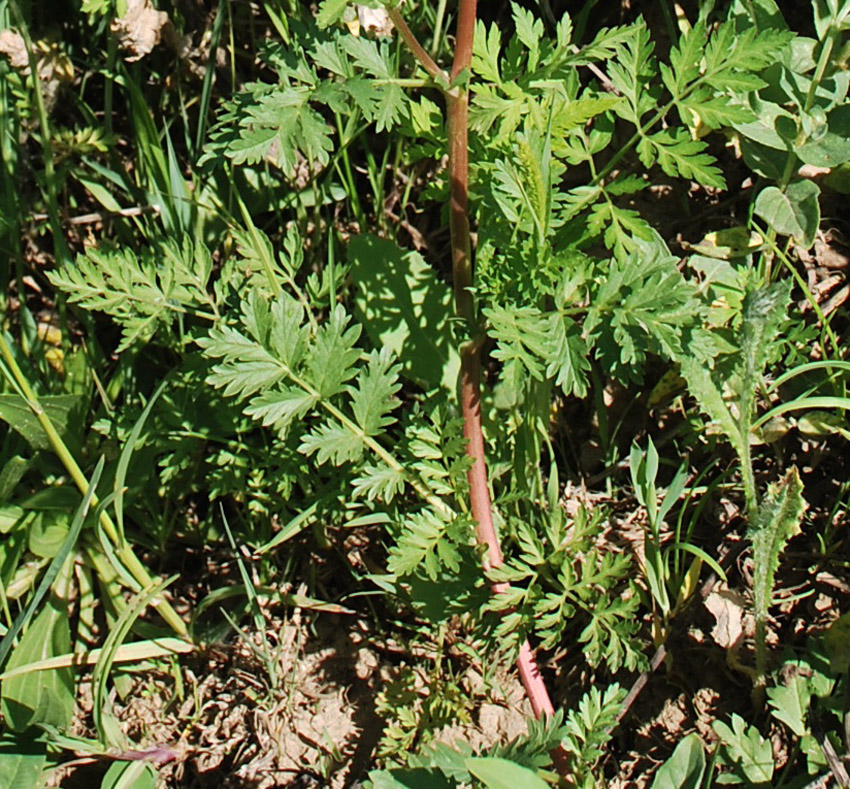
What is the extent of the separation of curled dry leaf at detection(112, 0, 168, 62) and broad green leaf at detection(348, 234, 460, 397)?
0.83 metres

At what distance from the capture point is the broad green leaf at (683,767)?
2.37 metres

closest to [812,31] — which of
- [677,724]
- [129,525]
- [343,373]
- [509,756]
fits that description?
[343,373]

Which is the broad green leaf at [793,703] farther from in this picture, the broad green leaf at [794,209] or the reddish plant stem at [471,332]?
the broad green leaf at [794,209]

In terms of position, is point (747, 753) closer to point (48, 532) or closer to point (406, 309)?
point (406, 309)

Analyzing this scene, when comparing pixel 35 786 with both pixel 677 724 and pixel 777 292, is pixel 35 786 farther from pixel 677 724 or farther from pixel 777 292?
pixel 777 292

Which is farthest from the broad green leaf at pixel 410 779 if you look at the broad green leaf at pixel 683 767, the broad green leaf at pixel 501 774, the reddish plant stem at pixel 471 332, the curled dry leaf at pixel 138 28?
the curled dry leaf at pixel 138 28

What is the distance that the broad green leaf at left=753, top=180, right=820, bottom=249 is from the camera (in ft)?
8.88

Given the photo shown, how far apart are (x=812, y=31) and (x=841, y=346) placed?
93 centimetres

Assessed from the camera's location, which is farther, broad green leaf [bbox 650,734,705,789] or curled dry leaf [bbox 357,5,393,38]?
curled dry leaf [bbox 357,5,393,38]

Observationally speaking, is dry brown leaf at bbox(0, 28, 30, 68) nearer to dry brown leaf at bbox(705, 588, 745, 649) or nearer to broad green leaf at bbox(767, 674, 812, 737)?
dry brown leaf at bbox(705, 588, 745, 649)

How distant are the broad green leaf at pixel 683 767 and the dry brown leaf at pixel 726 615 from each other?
312mm

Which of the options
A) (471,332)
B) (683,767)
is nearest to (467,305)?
(471,332)

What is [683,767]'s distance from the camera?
238 cm

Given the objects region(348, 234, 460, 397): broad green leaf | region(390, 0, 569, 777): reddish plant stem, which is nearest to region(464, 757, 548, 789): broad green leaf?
region(390, 0, 569, 777): reddish plant stem
